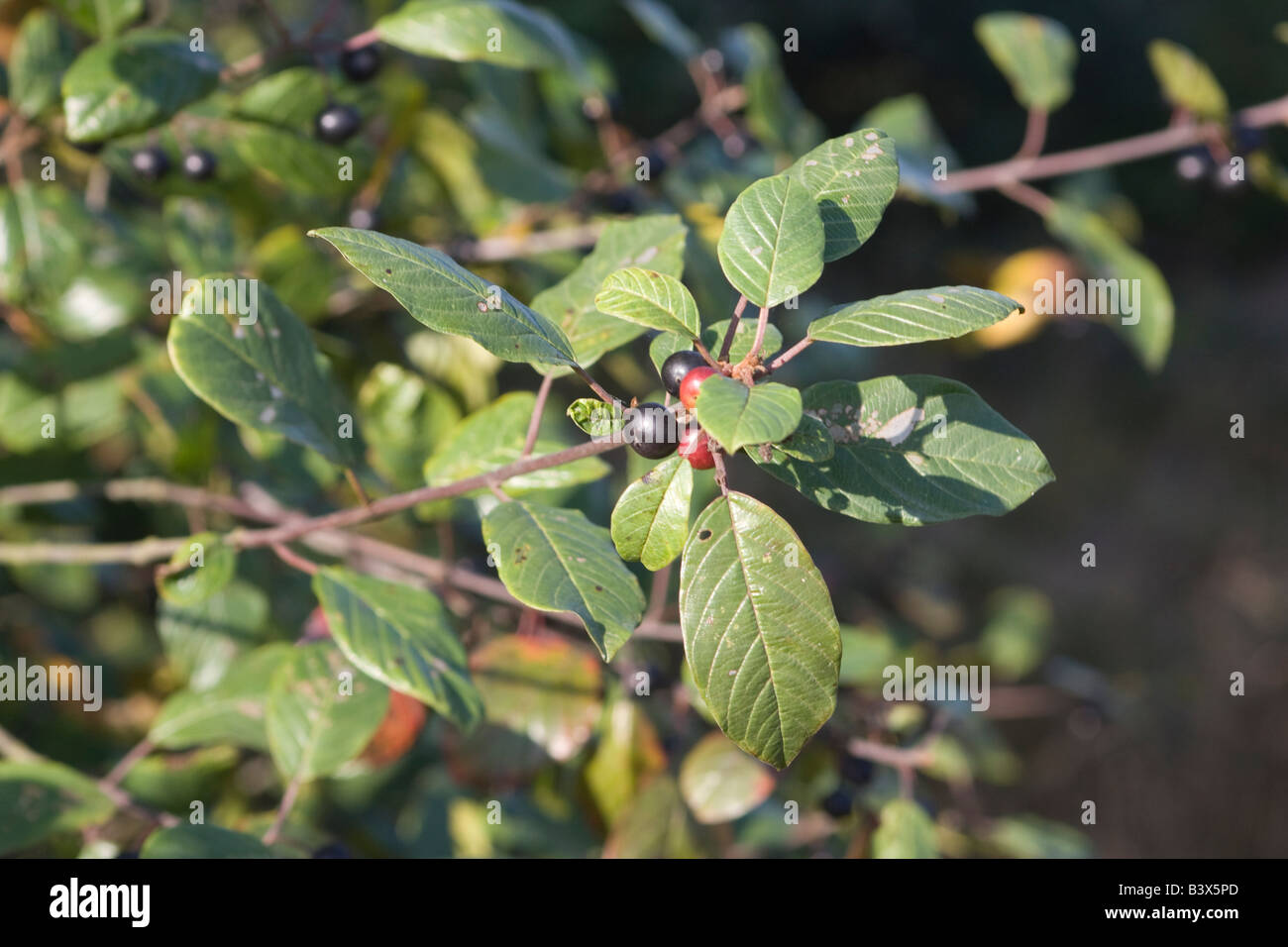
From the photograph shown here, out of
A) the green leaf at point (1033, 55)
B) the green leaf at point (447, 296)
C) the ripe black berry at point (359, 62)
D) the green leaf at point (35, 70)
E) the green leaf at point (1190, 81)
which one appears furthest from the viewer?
the green leaf at point (1033, 55)

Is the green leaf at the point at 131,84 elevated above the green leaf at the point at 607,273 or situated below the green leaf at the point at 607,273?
above

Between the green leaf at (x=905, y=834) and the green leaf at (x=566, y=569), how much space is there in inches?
29.1

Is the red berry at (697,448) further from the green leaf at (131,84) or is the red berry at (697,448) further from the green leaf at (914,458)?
the green leaf at (131,84)

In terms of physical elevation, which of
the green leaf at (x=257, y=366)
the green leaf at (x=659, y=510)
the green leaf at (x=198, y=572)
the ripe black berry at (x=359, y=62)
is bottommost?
the green leaf at (x=659, y=510)

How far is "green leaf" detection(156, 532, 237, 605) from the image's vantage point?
45.2 inches

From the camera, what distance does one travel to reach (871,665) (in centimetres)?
167

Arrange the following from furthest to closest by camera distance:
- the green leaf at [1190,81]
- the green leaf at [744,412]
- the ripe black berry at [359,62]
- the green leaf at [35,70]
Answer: the green leaf at [1190,81]
the ripe black berry at [359,62]
the green leaf at [35,70]
the green leaf at [744,412]

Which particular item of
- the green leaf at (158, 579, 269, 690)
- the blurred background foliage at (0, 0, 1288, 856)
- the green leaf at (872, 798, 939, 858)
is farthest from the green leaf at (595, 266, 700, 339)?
the green leaf at (158, 579, 269, 690)

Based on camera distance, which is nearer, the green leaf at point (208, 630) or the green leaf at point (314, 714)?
the green leaf at point (314, 714)

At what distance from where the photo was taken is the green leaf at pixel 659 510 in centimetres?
85

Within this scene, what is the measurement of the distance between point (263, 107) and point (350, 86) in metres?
0.14

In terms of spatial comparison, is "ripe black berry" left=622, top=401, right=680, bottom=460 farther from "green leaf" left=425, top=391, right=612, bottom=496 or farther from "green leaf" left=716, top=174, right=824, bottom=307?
"green leaf" left=425, top=391, right=612, bottom=496

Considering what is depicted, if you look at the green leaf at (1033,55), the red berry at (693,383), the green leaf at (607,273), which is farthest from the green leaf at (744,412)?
the green leaf at (1033,55)

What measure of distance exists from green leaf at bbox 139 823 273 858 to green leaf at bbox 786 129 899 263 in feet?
3.01
